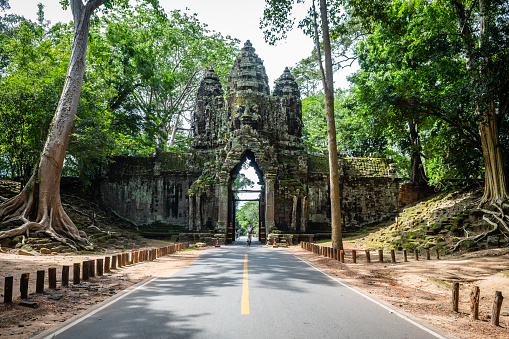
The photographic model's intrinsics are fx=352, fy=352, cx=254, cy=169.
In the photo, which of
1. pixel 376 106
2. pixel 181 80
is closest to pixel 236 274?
pixel 376 106

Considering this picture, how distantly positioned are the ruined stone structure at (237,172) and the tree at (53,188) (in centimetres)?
1010

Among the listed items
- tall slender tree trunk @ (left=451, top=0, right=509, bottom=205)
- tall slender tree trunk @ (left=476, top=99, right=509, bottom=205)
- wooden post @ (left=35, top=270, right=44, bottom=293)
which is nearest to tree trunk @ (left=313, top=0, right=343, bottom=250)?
tall slender tree trunk @ (left=451, top=0, right=509, bottom=205)

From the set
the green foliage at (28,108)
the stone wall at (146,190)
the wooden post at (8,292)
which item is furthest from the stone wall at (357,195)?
the wooden post at (8,292)

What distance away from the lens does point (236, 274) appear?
365 inches

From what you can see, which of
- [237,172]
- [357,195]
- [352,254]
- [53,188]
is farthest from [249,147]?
[352,254]

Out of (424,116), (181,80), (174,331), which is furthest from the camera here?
(181,80)

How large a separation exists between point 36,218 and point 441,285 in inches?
608

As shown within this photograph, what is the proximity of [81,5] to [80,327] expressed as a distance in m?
17.0

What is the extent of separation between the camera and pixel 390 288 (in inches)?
315

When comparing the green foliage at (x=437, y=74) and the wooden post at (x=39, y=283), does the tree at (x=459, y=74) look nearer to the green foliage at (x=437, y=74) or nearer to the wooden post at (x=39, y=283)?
the green foliage at (x=437, y=74)

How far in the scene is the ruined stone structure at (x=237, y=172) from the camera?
2486 centimetres

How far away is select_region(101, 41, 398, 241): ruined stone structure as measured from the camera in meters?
24.9

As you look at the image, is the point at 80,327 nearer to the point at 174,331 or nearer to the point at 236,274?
the point at 174,331

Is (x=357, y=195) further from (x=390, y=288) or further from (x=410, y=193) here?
(x=390, y=288)
